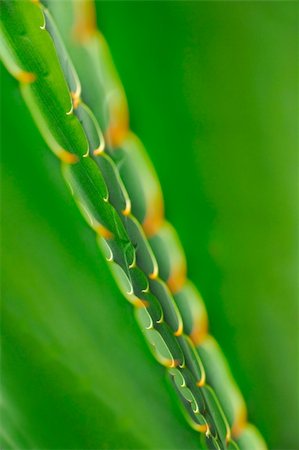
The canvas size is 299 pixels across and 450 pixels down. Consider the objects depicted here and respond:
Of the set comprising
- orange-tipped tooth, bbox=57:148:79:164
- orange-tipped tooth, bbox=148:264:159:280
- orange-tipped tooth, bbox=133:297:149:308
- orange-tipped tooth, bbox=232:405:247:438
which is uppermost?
orange-tipped tooth, bbox=57:148:79:164

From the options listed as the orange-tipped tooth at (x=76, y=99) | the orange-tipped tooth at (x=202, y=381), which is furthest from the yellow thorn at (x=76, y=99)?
the orange-tipped tooth at (x=202, y=381)

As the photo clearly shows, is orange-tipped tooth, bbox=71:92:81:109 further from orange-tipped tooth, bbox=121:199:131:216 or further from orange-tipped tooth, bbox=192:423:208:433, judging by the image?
orange-tipped tooth, bbox=192:423:208:433

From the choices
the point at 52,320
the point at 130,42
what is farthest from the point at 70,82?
the point at 52,320

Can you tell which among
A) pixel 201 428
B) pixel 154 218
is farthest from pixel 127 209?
pixel 201 428

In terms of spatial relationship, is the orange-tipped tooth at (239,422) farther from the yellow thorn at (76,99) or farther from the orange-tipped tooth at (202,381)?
the yellow thorn at (76,99)

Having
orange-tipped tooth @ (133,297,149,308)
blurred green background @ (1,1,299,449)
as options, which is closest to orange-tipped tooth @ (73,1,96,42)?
blurred green background @ (1,1,299,449)
